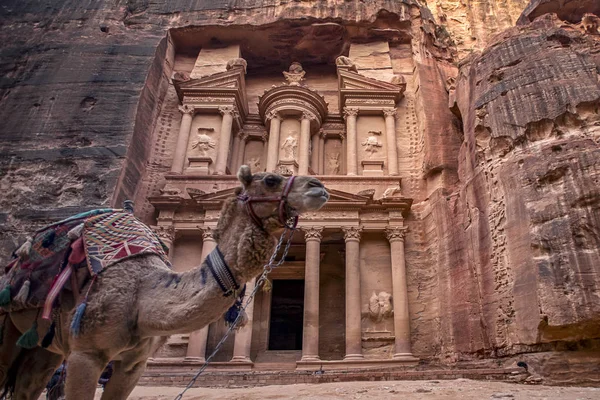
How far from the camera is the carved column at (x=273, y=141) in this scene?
17005 millimetres

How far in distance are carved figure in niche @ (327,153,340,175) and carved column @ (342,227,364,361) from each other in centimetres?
426

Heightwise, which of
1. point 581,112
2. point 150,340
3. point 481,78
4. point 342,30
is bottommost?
point 150,340

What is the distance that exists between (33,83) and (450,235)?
1634 centimetres

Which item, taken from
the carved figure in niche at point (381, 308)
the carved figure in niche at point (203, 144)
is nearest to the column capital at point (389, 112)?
the carved figure in niche at point (203, 144)

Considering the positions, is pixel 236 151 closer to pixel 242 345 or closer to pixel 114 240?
pixel 242 345

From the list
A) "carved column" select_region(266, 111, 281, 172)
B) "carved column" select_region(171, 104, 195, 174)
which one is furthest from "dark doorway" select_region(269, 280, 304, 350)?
"carved column" select_region(171, 104, 195, 174)

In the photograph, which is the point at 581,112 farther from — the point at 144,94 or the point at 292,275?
the point at 144,94

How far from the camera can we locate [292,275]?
16.3 metres

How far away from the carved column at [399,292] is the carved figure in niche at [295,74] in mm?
8050

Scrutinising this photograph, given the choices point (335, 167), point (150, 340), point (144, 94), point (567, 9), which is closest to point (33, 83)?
point (144, 94)

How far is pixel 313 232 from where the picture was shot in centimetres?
1475

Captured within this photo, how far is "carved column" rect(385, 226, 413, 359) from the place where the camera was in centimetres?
1305

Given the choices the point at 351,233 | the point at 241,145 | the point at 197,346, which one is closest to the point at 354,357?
the point at 351,233

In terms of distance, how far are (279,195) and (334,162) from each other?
15572 millimetres
